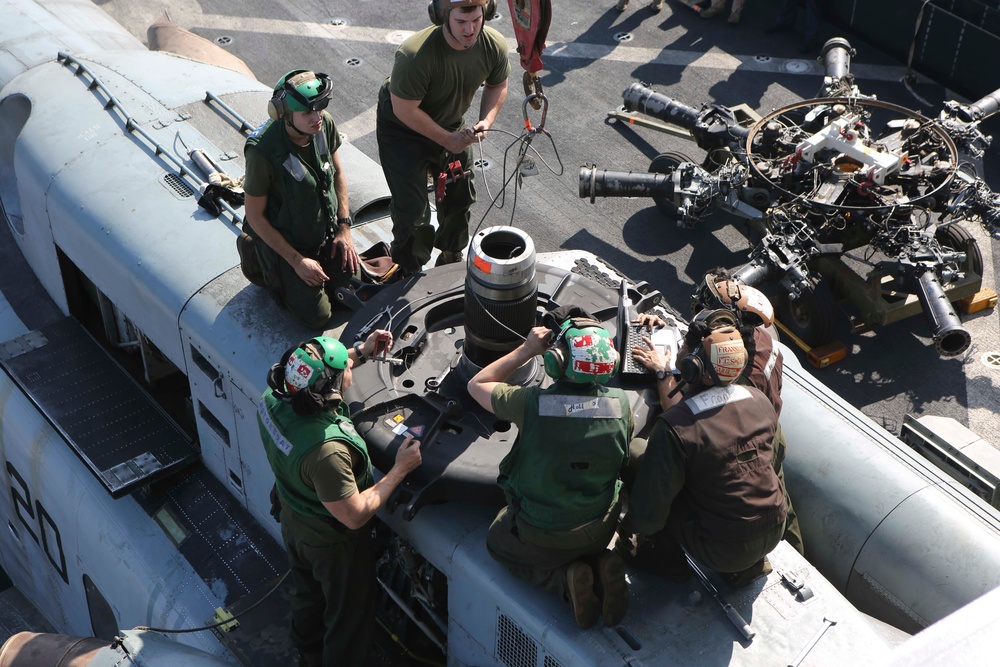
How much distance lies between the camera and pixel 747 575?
18.1 feet

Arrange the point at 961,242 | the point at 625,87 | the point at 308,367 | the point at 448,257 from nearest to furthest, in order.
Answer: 1. the point at 308,367
2. the point at 448,257
3. the point at 961,242
4. the point at 625,87

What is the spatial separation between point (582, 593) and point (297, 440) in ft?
5.17

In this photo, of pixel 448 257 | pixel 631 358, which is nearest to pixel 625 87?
pixel 448 257

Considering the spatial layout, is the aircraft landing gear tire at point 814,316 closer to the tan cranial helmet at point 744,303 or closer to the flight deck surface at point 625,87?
the flight deck surface at point 625,87

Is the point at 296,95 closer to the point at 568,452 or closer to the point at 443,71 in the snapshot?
the point at 443,71

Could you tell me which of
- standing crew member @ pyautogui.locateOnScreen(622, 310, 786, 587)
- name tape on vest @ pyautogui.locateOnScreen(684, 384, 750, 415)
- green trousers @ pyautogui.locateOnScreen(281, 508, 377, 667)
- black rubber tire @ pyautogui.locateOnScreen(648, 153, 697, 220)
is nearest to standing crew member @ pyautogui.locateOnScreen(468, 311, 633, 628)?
→ standing crew member @ pyautogui.locateOnScreen(622, 310, 786, 587)

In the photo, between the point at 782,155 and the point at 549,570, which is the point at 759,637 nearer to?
the point at 549,570

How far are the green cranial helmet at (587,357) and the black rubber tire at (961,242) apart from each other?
7.64 meters

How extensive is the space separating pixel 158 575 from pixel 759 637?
385cm

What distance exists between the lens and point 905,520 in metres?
6.26

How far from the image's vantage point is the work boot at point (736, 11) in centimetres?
1576

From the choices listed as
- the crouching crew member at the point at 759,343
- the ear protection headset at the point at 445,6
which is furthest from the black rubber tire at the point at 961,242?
the ear protection headset at the point at 445,6

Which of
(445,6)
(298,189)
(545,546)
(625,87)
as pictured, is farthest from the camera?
(625,87)

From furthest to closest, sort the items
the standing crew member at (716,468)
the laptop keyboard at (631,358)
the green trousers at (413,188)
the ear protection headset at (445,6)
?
1. the green trousers at (413,188)
2. the ear protection headset at (445,6)
3. the laptop keyboard at (631,358)
4. the standing crew member at (716,468)
